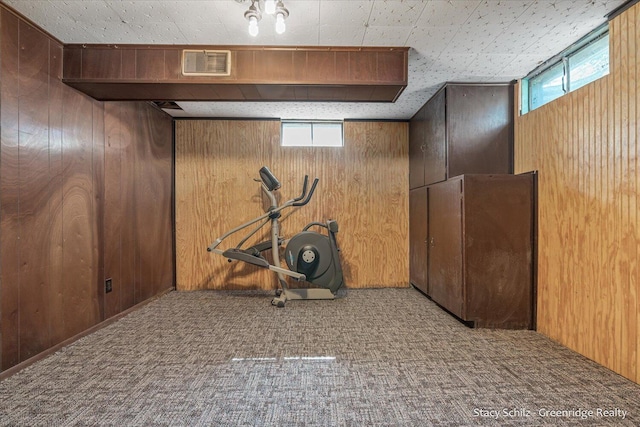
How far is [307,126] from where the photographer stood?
3934 millimetres

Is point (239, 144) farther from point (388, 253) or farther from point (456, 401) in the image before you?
point (456, 401)

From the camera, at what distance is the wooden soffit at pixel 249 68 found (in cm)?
219

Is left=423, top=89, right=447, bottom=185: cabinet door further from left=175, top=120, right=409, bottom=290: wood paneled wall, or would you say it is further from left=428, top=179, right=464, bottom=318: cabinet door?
left=175, top=120, right=409, bottom=290: wood paneled wall

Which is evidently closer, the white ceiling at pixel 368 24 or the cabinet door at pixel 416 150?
the white ceiling at pixel 368 24

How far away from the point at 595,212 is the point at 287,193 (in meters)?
3.01

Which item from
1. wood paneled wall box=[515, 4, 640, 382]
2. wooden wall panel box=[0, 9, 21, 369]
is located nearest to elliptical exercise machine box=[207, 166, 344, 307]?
wooden wall panel box=[0, 9, 21, 369]

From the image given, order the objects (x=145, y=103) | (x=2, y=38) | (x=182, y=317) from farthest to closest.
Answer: (x=145, y=103) → (x=182, y=317) → (x=2, y=38)

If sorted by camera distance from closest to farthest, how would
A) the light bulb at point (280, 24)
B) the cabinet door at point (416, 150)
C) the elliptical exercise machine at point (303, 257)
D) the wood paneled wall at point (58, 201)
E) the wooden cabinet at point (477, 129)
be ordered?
the light bulb at point (280, 24) → the wood paneled wall at point (58, 201) → the wooden cabinet at point (477, 129) → the elliptical exercise machine at point (303, 257) → the cabinet door at point (416, 150)

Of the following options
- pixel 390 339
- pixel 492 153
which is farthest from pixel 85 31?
pixel 492 153

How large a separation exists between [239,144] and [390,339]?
298 centimetres

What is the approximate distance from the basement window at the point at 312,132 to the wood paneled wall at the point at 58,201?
5.68 ft

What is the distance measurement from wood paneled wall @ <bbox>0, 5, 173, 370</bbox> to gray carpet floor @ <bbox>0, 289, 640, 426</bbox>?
1.05ft

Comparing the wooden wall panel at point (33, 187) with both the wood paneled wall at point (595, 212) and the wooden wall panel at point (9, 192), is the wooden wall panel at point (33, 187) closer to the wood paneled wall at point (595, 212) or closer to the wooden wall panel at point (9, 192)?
the wooden wall panel at point (9, 192)

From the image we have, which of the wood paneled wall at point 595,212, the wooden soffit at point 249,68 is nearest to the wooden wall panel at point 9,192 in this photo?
the wooden soffit at point 249,68
